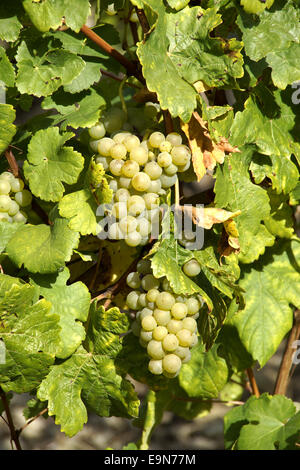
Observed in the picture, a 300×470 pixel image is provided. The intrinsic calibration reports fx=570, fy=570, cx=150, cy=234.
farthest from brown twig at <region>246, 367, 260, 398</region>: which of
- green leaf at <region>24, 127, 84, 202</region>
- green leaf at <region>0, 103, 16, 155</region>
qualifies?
green leaf at <region>0, 103, 16, 155</region>

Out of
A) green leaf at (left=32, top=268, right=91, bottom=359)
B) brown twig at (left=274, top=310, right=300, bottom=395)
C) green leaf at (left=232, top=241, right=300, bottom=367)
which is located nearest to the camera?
green leaf at (left=32, top=268, right=91, bottom=359)

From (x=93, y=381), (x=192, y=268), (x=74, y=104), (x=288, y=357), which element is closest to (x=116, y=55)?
(x=74, y=104)

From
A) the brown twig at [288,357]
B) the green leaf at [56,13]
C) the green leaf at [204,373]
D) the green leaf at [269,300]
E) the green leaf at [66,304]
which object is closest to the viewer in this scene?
the green leaf at [56,13]

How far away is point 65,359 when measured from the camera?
3.92 ft

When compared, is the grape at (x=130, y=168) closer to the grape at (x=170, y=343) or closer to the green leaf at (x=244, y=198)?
the green leaf at (x=244, y=198)

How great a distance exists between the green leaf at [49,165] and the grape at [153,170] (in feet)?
0.44

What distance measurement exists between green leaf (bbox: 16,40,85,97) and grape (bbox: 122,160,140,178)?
7.9 inches

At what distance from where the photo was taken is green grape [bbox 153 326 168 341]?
1.10 metres

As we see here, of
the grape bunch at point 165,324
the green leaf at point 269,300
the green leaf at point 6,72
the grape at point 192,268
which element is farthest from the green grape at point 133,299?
the green leaf at point 6,72

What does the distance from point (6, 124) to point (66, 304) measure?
368 mm

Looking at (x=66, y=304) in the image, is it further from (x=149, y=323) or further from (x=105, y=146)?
(x=105, y=146)

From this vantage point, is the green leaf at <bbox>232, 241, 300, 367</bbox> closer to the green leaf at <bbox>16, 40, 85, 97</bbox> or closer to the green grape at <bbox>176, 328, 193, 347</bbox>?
the green grape at <bbox>176, 328, 193, 347</bbox>

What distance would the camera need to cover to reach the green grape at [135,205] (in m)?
1.06

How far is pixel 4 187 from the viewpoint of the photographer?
3.72ft
